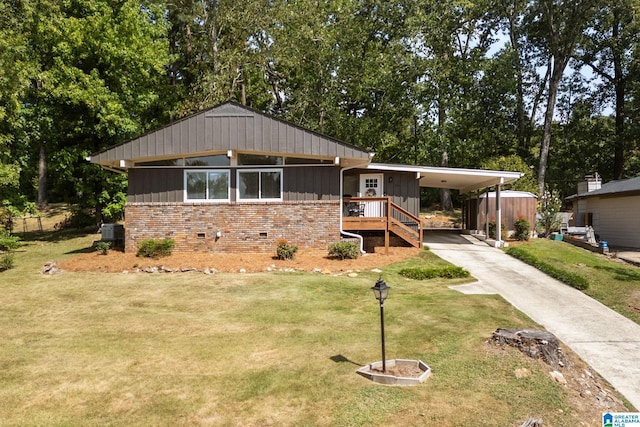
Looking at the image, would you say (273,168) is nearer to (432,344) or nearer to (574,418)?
(432,344)

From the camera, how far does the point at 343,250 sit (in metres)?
13.6

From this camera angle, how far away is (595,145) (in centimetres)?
3400

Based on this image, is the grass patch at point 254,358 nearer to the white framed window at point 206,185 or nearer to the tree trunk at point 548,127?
the white framed window at point 206,185

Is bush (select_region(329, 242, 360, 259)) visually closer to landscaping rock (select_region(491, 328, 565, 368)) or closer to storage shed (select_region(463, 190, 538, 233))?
landscaping rock (select_region(491, 328, 565, 368))

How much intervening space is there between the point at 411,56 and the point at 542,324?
25.8 m

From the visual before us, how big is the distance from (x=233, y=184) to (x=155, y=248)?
3535 millimetres

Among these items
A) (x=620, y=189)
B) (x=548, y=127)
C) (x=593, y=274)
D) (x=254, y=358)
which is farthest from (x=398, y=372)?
(x=548, y=127)

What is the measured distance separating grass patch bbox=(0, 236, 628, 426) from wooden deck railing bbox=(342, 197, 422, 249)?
511 cm

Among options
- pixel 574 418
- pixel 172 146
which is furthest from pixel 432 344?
pixel 172 146

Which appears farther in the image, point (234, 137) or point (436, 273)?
point (234, 137)

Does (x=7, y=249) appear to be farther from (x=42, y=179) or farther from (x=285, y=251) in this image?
(x=42, y=179)

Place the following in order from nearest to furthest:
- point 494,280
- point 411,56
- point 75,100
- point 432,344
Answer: point 432,344 → point 494,280 → point 75,100 → point 411,56

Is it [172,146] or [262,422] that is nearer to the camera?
[262,422]

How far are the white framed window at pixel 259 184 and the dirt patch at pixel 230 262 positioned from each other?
7.20 feet
